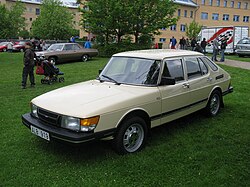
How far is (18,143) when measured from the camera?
498 cm

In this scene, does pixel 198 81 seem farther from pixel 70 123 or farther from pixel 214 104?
pixel 70 123

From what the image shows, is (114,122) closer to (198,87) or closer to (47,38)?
(198,87)

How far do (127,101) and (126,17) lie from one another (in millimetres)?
20476

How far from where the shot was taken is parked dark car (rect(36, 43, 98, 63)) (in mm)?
17719

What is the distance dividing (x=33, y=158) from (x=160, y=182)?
6.83 ft

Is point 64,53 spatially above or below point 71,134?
above

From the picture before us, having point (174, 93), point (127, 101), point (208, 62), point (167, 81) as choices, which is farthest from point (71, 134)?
point (208, 62)

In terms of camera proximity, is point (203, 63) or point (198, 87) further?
point (203, 63)

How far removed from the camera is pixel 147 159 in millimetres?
4375

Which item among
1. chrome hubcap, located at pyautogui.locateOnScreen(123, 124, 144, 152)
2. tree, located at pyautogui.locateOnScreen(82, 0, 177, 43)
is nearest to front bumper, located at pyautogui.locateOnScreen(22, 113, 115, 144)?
chrome hubcap, located at pyautogui.locateOnScreen(123, 124, 144, 152)

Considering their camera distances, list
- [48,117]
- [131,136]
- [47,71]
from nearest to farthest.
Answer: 1. [48,117]
2. [131,136]
3. [47,71]

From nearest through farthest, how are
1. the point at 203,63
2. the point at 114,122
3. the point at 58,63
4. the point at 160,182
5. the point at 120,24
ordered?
the point at 160,182 → the point at 114,122 → the point at 203,63 → the point at 58,63 → the point at 120,24

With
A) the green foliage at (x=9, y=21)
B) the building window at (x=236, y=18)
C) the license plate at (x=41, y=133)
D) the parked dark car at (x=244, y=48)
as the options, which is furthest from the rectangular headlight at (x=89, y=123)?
the building window at (x=236, y=18)

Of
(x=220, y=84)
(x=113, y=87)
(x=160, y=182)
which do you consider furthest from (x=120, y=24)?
(x=160, y=182)
